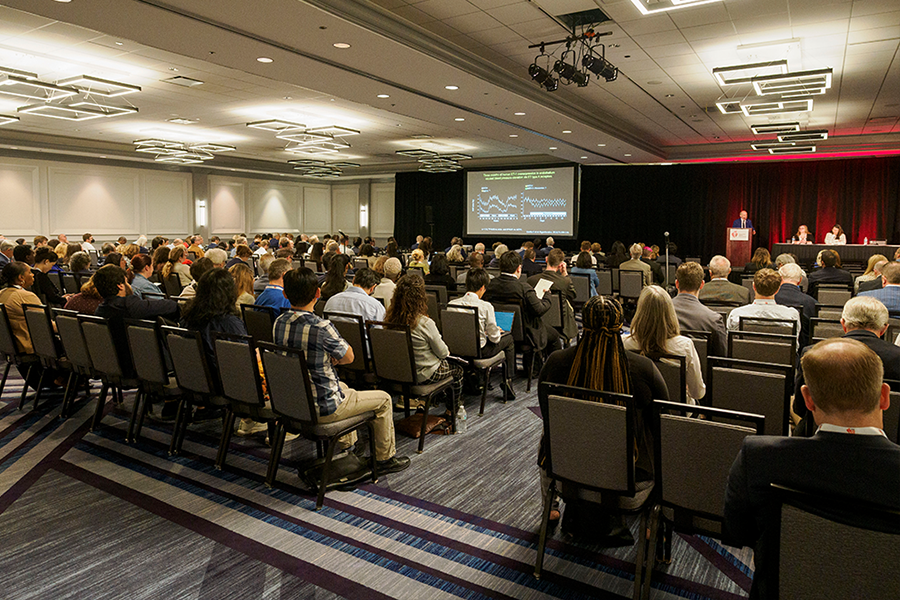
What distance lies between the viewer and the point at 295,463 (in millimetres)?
3990

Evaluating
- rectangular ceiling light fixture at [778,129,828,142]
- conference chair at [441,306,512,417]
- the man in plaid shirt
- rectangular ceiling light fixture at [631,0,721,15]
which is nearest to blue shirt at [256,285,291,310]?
conference chair at [441,306,512,417]

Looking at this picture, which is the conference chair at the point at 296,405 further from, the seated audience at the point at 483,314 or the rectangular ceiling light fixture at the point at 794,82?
the rectangular ceiling light fixture at the point at 794,82

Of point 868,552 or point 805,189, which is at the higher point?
point 805,189

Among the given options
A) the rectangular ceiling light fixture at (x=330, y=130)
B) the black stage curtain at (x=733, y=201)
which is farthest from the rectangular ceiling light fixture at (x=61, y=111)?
the black stage curtain at (x=733, y=201)

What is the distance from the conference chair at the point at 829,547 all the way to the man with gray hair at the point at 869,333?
5.67 feet

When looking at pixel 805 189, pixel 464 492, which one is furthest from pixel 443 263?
pixel 805 189

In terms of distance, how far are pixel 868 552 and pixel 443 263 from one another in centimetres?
593

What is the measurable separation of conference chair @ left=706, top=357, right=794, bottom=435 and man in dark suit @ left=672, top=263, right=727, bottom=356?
2.64 ft

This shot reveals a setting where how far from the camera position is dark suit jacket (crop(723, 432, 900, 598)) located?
1491 mm

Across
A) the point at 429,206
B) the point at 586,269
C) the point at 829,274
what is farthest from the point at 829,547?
the point at 429,206

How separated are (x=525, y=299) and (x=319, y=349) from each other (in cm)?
276

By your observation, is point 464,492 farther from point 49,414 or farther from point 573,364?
point 49,414

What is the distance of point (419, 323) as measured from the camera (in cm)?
420

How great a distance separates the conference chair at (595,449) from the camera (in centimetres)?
239
